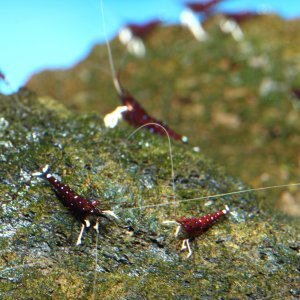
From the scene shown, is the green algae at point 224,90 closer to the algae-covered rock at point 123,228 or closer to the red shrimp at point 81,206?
the algae-covered rock at point 123,228

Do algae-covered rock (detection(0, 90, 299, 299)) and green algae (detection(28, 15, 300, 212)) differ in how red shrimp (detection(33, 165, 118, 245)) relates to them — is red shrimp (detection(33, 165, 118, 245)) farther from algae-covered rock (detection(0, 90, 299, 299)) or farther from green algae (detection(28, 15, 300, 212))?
green algae (detection(28, 15, 300, 212))

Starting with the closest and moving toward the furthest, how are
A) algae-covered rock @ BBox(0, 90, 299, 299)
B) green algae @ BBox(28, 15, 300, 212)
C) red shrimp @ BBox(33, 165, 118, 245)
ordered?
algae-covered rock @ BBox(0, 90, 299, 299) < red shrimp @ BBox(33, 165, 118, 245) < green algae @ BBox(28, 15, 300, 212)

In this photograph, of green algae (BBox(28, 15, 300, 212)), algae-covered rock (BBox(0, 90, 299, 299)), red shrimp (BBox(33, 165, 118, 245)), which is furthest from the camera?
green algae (BBox(28, 15, 300, 212))

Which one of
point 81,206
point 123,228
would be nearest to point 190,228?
point 123,228

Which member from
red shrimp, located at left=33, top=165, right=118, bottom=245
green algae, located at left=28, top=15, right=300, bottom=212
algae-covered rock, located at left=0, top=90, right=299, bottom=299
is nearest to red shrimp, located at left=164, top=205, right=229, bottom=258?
algae-covered rock, located at left=0, top=90, right=299, bottom=299

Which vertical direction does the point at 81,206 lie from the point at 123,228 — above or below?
above

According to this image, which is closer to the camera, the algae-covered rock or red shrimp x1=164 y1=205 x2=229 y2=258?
the algae-covered rock

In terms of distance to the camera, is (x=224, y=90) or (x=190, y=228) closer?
(x=190, y=228)

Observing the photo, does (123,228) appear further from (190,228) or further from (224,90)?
(224,90)

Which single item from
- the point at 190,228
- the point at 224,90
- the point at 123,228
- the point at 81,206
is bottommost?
the point at 224,90
